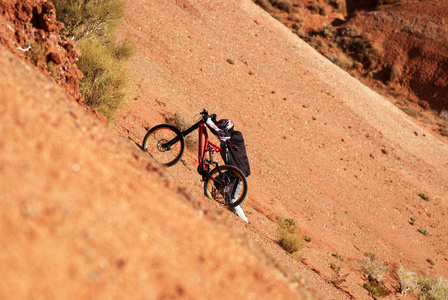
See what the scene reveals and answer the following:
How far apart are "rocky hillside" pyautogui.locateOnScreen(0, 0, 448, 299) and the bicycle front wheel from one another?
431 millimetres

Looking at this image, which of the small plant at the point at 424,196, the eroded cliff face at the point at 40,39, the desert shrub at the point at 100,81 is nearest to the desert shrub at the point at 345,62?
the small plant at the point at 424,196

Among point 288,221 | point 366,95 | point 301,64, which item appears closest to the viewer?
point 288,221

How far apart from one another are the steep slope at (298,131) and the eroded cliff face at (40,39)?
226 centimetres

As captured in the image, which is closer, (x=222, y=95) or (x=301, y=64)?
(x=222, y=95)

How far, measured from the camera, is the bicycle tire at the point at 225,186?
6637 mm

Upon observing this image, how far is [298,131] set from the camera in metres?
16.3

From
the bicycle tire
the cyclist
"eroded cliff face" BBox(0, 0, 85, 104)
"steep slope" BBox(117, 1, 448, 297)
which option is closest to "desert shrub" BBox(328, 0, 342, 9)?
"steep slope" BBox(117, 1, 448, 297)

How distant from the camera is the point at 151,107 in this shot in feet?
37.8

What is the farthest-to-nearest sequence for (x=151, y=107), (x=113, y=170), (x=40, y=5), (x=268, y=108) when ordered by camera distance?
(x=268, y=108), (x=151, y=107), (x=40, y=5), (x=113, y=170)

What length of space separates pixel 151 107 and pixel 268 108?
650cm

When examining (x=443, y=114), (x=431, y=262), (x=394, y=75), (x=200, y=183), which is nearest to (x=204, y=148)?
(x=200, y=183)

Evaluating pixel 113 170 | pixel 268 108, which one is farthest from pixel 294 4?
pixel 113 170

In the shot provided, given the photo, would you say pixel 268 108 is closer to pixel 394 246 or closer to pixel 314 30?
pixel 394 246

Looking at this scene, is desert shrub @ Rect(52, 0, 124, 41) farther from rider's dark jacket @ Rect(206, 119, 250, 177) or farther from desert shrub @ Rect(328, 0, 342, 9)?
desert shrub @ Rect(328, 0, 342, 9)
